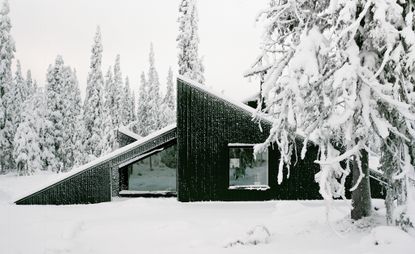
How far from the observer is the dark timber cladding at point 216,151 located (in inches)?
719

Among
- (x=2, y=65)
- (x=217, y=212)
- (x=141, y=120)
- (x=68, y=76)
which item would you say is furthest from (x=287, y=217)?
(x=141, y=120)

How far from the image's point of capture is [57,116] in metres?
46.1

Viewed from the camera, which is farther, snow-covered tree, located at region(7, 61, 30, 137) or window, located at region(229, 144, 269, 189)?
snow-covered tree, located at region(7, 61, 30, 137)

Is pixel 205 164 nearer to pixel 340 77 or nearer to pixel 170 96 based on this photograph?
pixel 340 77

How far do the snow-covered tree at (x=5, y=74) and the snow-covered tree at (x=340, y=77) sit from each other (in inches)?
1468

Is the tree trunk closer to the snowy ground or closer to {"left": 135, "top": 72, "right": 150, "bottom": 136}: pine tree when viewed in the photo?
the snowy ground

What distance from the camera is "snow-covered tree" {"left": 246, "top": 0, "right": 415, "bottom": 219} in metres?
8.60

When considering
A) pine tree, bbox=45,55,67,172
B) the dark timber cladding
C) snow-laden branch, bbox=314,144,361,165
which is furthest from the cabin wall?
pine tree, bbox=45,55,67,172

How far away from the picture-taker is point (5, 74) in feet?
136

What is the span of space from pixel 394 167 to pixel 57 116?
42.1 meters

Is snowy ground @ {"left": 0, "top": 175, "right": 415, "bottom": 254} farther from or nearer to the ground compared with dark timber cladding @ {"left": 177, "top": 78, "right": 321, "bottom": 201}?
nearer to the ground

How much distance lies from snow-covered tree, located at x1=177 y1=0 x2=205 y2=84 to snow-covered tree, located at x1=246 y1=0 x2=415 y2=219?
965 inches

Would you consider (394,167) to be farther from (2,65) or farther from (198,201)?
(2,65)

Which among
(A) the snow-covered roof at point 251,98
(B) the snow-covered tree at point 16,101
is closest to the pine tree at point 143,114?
(B) the snow-covered tree at point 16,101
